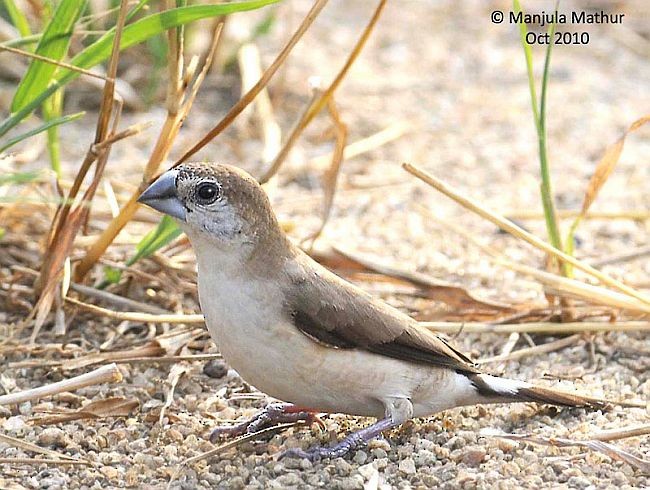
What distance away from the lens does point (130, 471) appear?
3064 millimetres

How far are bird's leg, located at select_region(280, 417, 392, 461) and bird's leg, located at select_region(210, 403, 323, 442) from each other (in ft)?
0.61

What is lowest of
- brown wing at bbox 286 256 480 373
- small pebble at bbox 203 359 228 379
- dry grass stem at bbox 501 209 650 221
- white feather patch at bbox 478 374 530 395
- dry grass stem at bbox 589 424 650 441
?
small pebble at bbox 203 359 228 379

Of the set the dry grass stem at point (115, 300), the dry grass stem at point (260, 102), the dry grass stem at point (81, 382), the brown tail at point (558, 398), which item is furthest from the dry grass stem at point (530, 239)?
the dry grass stem at point (260, 102)

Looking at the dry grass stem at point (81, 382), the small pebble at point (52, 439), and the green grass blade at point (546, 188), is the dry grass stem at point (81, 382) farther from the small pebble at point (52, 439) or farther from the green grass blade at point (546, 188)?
the green grass blade at point (546, 188)

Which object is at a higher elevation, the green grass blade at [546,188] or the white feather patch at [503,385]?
the green grass blade at [546,188]

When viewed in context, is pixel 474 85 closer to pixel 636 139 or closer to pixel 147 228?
pixel 636 139

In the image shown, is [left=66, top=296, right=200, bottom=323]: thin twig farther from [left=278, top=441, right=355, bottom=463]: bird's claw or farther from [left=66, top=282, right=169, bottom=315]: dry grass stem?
[left=278, top=441, right=355, bottom=463]: bird's claw

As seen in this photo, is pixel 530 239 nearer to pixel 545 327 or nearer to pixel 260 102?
pixel 545 327

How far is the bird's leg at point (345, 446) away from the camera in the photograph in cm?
314

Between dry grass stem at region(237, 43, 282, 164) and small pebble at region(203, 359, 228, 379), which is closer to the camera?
small pebble at region(203, 359, 228, 379)

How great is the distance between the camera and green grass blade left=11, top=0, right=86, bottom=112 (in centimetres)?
363

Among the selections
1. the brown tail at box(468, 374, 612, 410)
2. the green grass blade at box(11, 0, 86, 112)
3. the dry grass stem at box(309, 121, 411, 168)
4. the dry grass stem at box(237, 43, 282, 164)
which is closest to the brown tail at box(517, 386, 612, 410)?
the brown tail at box(468, 374, 612, 410)

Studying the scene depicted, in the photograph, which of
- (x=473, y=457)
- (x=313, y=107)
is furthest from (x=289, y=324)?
(x=313, y=107)

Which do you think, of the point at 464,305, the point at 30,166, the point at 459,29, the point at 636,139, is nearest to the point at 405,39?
the point at 459,29
